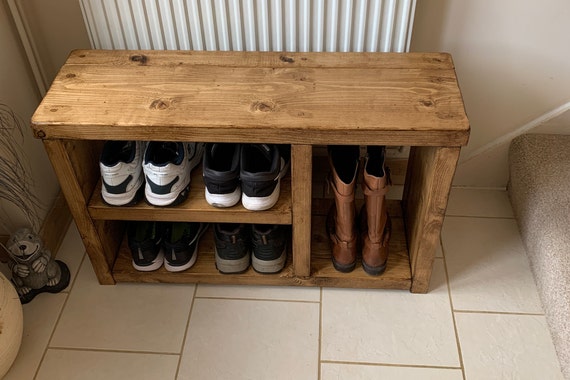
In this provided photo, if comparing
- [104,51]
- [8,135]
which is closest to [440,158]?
[104,51]

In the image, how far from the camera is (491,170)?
184 cm

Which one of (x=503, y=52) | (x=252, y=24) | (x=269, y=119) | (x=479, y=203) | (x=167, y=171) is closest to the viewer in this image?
(x=269, y=119)

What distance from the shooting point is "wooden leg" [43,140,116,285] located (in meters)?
1.31

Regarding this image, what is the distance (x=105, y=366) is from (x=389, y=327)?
714 mm

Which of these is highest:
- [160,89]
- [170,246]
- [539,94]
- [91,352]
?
[160,89]

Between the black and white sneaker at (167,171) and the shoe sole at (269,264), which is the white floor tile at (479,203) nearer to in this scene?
the shoe sole at (269,264)

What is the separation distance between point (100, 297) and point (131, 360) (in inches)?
8.9

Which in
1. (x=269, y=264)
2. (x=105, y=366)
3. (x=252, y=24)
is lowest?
(x=105, y=366)

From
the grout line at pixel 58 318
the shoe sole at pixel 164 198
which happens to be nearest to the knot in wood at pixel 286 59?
the shoe sole at pixel 164 198

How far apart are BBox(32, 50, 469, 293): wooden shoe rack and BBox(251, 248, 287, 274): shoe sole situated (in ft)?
0.08

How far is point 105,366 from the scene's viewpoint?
1.44m

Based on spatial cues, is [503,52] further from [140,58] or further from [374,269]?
[140,58]

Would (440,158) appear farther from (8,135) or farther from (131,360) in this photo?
(8,135)

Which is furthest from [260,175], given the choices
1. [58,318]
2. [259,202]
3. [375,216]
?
[58,318]
